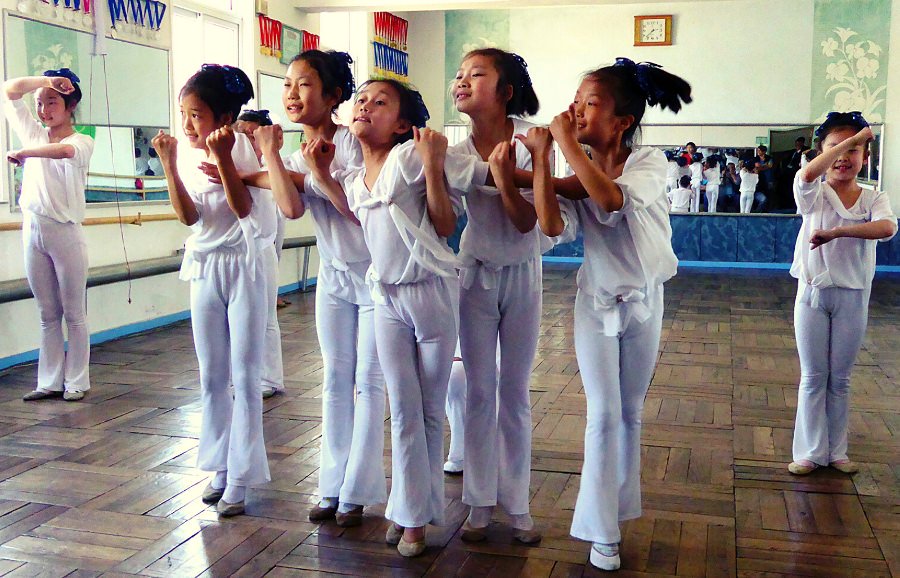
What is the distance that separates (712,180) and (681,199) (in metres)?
0.45

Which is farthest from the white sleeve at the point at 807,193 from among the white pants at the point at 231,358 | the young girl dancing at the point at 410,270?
the white pants at the point at 231,358

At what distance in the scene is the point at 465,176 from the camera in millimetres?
2529

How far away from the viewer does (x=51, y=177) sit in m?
4.66

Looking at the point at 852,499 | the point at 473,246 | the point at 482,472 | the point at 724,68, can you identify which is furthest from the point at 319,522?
the point at 724,68

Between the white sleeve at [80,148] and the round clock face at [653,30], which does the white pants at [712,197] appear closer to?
the round clock face at [653,30]

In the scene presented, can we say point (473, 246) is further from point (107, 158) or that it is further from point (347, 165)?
point (107, 158)

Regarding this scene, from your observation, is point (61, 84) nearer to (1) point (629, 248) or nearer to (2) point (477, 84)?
(2) point (477, 84)

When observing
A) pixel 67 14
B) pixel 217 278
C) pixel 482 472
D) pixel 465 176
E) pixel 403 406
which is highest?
pixel 67 14

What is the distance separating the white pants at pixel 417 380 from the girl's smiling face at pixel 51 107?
9.35 ft

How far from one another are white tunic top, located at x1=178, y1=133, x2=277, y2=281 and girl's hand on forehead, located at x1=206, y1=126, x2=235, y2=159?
0.63 feet

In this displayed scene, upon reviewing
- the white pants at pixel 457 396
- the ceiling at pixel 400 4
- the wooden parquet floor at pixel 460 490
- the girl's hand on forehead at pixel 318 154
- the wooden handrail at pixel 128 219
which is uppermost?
the ceiling at pixel 400 4

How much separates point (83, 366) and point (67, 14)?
2.45 meters

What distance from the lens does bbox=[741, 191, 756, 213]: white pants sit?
11.7 m

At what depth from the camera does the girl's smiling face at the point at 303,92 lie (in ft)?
9.34
